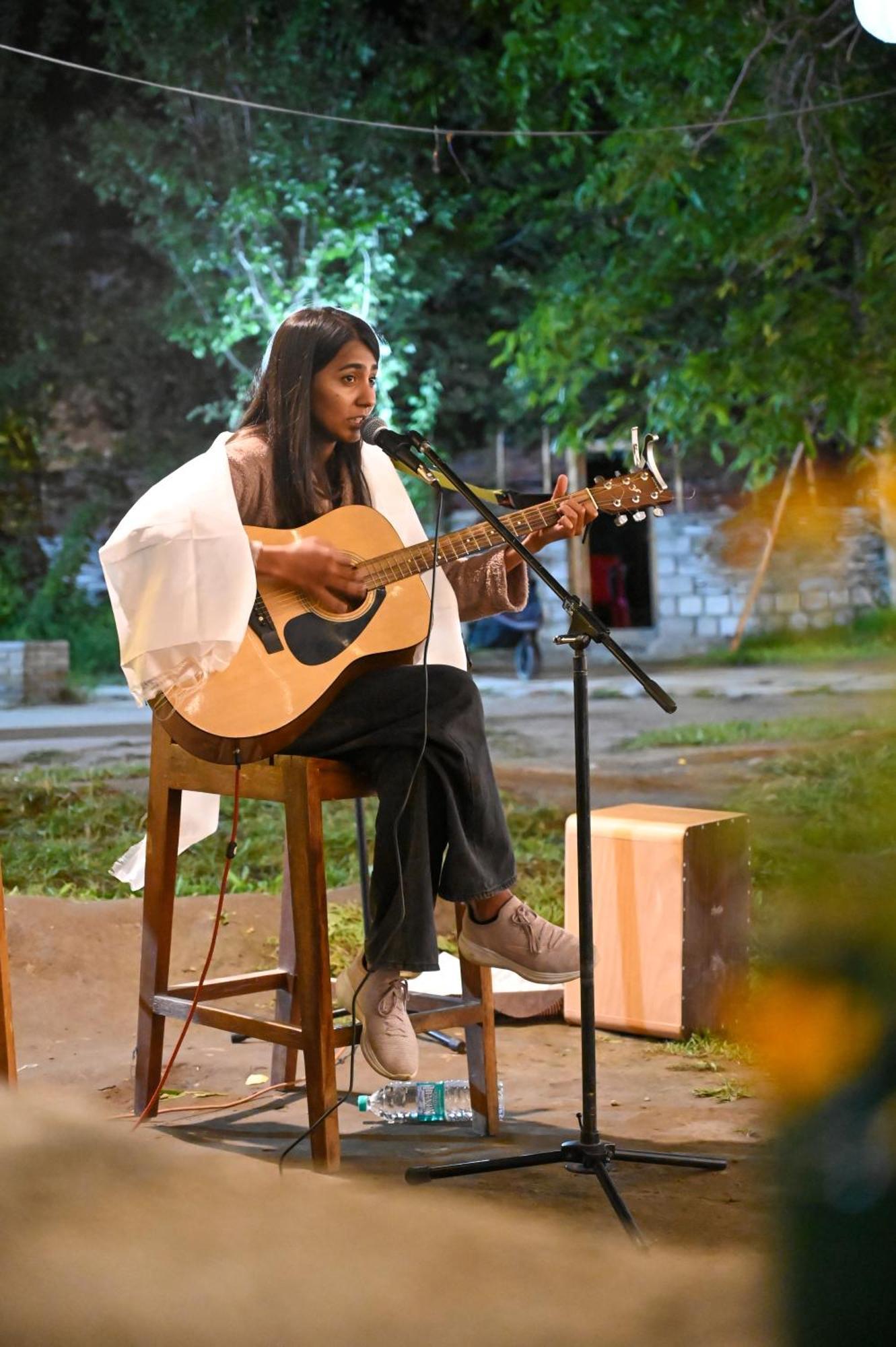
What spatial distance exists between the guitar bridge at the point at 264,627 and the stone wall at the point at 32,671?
5.57 meters

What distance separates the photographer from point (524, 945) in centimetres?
273

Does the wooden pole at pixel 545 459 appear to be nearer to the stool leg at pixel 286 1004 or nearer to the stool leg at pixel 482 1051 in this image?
the stool leg at pixel 286 1004

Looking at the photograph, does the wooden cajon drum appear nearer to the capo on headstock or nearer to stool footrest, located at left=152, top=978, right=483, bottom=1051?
stool footrest, located at left=152, top=978, right=483, bottom=1051

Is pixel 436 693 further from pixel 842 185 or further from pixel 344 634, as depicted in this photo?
pixel 842 185

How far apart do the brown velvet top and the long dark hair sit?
0.07ft

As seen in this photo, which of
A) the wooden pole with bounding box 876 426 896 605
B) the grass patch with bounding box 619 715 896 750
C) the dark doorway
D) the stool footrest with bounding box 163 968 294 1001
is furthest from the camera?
the dark doorway

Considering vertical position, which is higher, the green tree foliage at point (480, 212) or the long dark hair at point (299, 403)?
the green tree foliage at point (480, 212)

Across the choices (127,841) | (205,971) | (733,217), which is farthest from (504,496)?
(733,217)

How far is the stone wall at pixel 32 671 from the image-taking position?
26.7 feet

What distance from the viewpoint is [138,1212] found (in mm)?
606

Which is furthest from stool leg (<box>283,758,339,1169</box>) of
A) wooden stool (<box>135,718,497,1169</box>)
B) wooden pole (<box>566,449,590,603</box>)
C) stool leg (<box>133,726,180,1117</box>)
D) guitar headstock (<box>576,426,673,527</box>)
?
wooden pole (<box>566,449,590,603</box>)

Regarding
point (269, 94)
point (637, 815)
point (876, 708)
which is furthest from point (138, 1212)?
point (269, 94)

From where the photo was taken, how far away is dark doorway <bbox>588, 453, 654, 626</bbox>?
39.9ft

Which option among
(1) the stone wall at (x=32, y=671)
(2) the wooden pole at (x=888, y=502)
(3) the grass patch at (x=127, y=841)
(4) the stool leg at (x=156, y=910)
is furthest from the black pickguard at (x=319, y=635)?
(1) the stone wall at (x=32, y=671)
